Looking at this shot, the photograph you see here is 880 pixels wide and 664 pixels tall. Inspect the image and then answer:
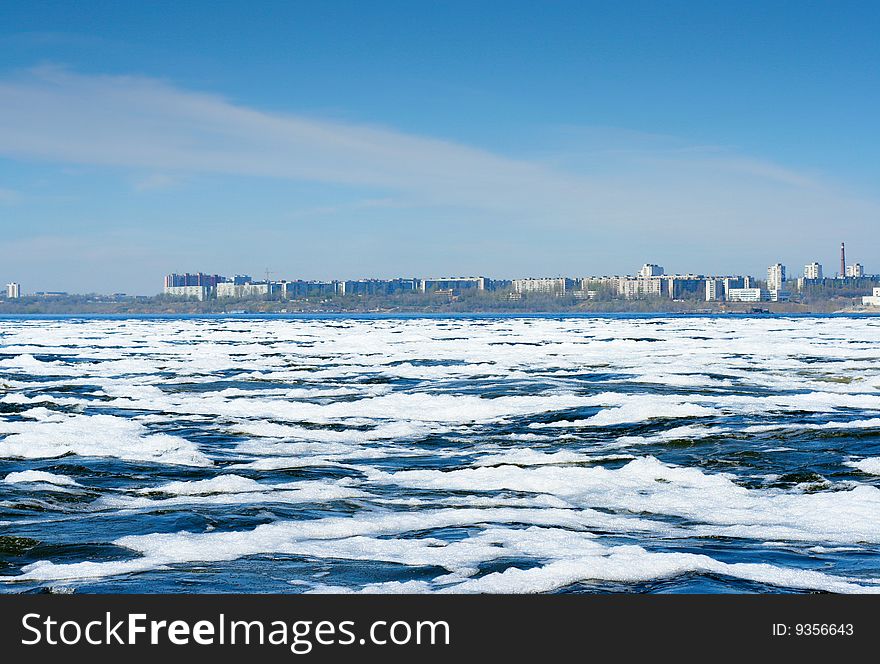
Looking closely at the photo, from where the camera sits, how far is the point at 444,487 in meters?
9.12

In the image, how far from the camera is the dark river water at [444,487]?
19.9 feet

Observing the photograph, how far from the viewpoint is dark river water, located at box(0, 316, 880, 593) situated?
607cm
